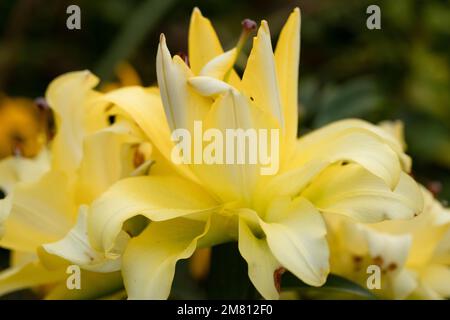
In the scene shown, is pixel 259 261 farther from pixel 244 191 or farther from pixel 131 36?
pixel 131 36

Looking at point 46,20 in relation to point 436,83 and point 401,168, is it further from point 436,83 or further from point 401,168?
point 401,168

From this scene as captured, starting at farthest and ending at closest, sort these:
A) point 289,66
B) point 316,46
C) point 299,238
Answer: point 316,46 → point 289,66 → point 299,238

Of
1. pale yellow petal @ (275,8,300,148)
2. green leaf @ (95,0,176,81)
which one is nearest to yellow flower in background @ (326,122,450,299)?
pale yellow petal @ (275,8,300,148)

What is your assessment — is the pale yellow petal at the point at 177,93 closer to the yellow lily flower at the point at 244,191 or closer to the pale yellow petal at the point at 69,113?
the yellow lily flower at the point at 244,191

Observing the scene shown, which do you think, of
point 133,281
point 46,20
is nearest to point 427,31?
point 46,20

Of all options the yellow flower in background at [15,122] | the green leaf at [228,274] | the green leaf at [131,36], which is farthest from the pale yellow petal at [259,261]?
the yellow flower in background at [15,122]

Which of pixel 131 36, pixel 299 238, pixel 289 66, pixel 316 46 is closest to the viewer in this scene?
pixel 299 238

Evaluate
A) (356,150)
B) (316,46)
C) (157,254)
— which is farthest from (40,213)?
(316,46)
